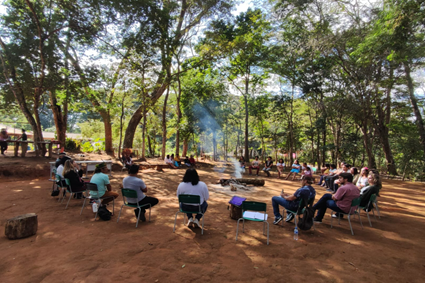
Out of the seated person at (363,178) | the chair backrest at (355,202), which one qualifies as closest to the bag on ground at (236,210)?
the chair backrest at (355,202)

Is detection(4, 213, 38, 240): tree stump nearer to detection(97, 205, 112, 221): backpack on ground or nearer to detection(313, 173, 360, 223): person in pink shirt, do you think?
detection(97, 205, 112, 221): backpack on ground

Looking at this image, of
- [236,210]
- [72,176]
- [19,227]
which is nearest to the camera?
[19,227]

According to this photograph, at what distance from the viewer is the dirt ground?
9.14ft

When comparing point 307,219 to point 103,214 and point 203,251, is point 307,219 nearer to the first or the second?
point 203,251

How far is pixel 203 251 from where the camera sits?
3428 millimetres

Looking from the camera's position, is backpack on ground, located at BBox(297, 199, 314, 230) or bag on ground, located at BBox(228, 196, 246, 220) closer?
backpack on ground, located at BBox(297, 199, 314, 230)

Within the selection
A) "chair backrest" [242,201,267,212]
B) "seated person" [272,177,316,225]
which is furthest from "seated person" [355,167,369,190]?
"chair backrest" [242,201,267,212]

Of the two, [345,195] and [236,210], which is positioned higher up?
[345,195]

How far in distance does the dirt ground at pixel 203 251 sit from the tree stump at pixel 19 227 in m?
0.12

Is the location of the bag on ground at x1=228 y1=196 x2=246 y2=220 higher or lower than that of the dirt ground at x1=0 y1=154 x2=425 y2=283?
higher

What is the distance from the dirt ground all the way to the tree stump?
116mm

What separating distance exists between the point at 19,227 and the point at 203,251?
3.27m

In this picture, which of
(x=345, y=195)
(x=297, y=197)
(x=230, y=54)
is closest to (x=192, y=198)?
(x=297, y=197)

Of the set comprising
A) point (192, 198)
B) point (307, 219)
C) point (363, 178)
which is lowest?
point (307, 219)
